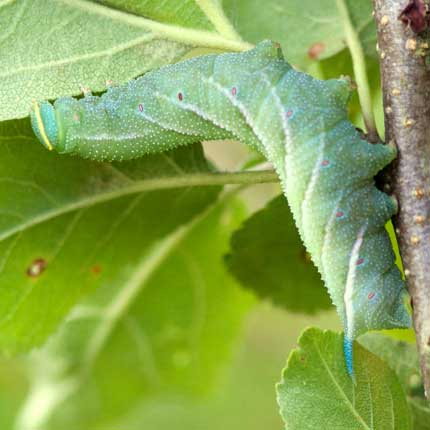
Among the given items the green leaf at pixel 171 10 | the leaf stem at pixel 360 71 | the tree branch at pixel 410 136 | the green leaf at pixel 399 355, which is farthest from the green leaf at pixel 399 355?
the green leaf at pixel 171 10

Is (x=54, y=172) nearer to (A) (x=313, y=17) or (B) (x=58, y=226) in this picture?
(B) (x=58, y=226)

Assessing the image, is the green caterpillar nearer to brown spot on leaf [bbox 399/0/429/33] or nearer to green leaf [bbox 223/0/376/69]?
brown spot on leaf [bbox 399/0/429/33]

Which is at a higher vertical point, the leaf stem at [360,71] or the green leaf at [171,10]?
the green leaf at [171,10]

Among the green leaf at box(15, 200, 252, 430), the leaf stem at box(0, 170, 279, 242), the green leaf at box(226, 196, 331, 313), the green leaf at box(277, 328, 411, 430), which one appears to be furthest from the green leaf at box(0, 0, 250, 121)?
the green leaf at box(15, 200, 252, 430)

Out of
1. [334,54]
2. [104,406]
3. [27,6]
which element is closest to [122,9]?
[27,6]

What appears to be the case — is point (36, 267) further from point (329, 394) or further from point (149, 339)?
point (149, 339)

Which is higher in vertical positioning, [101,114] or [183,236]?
[101,114]

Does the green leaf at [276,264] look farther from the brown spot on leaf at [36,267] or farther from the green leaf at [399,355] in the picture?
the brown spot on leaf at [36,267]
